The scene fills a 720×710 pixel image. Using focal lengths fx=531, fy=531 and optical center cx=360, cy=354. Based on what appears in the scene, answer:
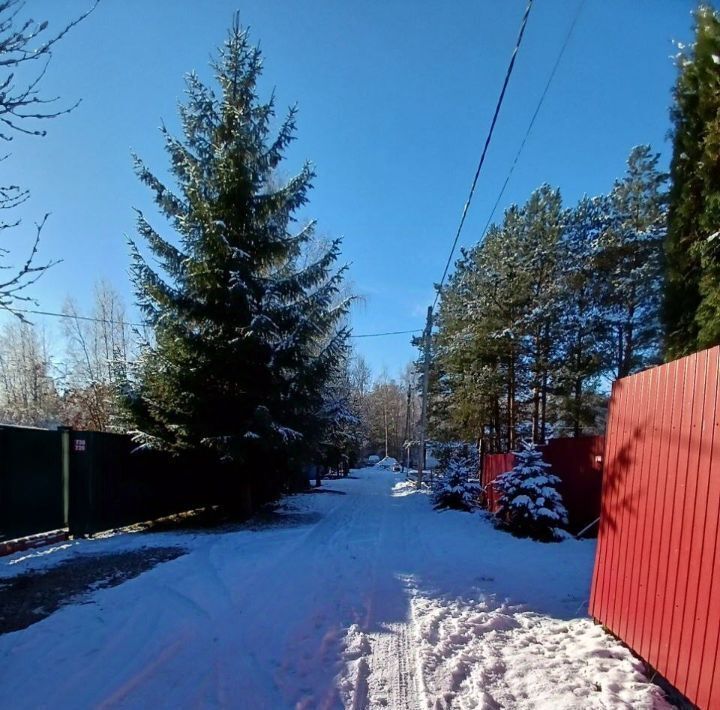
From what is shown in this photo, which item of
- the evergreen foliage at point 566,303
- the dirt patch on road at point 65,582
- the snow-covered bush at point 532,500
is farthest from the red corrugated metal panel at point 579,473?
the dirt patch on road at point 65,582

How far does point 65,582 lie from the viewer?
227 inches

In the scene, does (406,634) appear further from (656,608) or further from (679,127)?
(679,127)

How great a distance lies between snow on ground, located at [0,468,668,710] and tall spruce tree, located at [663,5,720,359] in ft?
13.0

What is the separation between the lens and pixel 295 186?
11406 millimetres

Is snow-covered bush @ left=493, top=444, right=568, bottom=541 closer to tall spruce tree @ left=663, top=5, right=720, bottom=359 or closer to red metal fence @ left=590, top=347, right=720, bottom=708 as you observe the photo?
tall spruce tree @ left=663, top=5, right=720, bottom=359

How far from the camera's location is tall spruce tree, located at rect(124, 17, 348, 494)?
33.8 ft

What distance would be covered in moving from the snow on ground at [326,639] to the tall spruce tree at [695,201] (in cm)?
396

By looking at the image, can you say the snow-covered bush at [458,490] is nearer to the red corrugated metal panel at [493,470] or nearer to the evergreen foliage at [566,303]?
the red corrugated metal panel at [493,470]

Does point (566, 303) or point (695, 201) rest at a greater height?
point (695, 201)

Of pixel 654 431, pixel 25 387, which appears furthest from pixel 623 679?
pixel 25 387

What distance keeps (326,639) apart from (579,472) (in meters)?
7.21

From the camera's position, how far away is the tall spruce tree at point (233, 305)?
33.8ft

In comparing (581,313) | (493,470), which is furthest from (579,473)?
(581,313)

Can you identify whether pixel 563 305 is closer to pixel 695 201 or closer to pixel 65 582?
pixel 695 201
